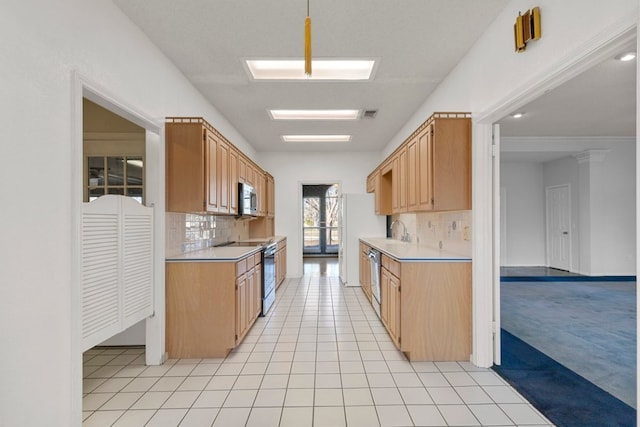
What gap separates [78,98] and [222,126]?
280 cm

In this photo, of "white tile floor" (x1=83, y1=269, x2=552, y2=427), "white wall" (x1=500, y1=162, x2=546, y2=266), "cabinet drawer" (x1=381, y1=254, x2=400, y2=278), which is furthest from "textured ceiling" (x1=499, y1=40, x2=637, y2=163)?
"white tile floor" (x1=83, y1=269, x2=552, y2=427)

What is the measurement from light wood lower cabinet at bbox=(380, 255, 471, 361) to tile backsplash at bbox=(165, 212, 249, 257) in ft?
7.42

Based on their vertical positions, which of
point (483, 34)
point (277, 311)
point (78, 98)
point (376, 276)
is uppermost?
point (483, 34)

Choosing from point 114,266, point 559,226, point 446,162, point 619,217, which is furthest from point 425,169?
point 559,226

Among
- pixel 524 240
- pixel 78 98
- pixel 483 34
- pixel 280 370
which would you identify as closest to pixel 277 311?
pixel 280 370

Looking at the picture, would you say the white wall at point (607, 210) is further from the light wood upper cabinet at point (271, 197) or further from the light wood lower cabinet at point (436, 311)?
the light wood upper cabinet at point (271, 197)

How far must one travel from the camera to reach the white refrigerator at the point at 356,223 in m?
6.04

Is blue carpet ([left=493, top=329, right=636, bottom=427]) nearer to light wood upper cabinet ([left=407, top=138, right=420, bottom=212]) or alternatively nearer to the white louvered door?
light wood upper cabinet ([left=407, top=138, right=420, bottom=212])

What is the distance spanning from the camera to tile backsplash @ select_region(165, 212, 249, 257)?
3154mm

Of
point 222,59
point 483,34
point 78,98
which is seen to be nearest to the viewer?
point 78,98

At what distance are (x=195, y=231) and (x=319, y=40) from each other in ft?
8.08

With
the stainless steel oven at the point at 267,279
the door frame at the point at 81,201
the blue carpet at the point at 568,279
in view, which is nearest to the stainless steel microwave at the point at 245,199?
the stainless steel oven at the point at 267,279

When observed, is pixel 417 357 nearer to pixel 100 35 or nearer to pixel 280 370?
pixel 280 370

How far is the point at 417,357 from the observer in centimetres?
281
